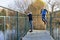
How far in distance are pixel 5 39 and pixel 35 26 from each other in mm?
16324

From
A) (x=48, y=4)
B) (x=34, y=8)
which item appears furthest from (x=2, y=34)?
(x=48, y=4)

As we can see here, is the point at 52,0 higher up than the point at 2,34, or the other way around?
the point at 52,0

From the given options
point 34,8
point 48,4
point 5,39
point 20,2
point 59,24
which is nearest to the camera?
point 5,39

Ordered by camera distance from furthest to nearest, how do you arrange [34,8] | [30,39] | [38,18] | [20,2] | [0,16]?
1. [20,2]
2. [34,8]
3. [38,18]
4. [30,39]
5. [0,16]

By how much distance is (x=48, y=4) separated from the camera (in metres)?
36.8

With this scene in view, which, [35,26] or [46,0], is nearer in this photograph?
[35,26]

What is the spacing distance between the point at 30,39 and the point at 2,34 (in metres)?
5.63

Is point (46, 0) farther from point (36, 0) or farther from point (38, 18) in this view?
point (38, 18)

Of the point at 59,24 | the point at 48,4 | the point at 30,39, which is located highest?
the point at 48,4

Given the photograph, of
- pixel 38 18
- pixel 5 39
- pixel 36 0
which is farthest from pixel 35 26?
pixel 5 39

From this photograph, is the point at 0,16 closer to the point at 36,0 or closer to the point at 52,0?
the point at 36,0

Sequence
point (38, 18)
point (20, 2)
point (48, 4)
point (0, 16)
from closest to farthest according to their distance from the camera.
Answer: point (0, 16) < point (38, 18) < point (48, 4) < point (20, 2)

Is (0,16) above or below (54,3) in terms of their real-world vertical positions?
below

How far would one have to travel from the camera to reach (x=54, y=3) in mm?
37094
